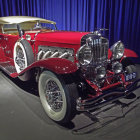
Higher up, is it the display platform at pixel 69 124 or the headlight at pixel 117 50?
the headlight at pixel 117 50

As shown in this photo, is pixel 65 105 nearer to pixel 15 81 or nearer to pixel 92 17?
pixel 15 81

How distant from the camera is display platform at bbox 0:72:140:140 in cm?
194

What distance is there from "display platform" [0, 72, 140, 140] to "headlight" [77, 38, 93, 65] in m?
0.80

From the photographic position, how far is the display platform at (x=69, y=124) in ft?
6.38

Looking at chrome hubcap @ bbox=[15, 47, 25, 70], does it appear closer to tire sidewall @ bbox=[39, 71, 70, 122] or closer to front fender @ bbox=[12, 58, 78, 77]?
tire sidewall @ bbox=[39, 71, 70, 122]

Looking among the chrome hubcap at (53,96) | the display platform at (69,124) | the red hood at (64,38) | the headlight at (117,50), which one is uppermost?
the red hood at (64,38)

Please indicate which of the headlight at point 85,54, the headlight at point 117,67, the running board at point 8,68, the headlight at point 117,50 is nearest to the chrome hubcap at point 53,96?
the headlight at point 85,54

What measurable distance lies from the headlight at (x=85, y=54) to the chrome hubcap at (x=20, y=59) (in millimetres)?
1405

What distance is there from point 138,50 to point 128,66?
2.49 meters

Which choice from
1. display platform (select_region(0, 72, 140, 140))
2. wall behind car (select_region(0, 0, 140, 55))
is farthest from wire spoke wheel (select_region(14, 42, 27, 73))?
wall behind car (select_region(0, 0, 140, 55))

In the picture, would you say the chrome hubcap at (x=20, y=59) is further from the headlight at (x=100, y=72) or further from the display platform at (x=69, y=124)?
the headlight at (x=100, y=72)

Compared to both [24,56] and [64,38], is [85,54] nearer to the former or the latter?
[64,38]

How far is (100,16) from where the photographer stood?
5.45m

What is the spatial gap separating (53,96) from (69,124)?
1.44ft
